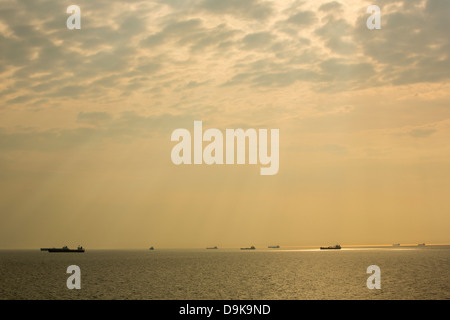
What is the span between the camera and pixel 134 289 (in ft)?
339
